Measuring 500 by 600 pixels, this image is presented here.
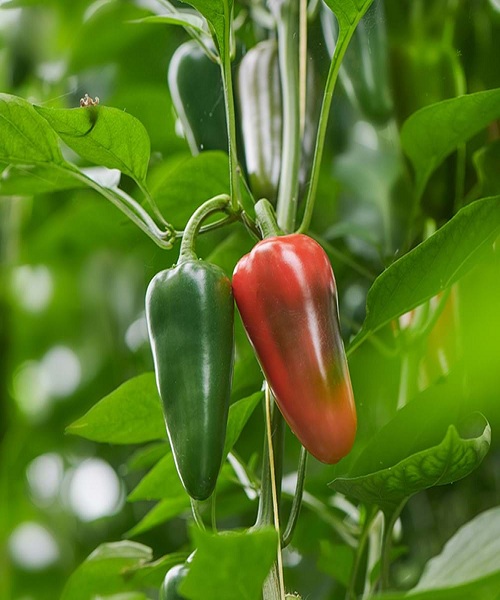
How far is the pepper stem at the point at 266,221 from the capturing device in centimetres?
52

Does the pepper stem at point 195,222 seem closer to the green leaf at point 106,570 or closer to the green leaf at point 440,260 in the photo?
the green leaf at point 440,260

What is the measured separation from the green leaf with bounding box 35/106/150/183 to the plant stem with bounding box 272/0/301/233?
0.11 m

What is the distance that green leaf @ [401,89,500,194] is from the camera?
0.62m

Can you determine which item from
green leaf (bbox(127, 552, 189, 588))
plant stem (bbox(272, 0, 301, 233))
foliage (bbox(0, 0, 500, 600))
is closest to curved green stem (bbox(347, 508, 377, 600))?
foliage (bbox(0, 0, 500, 600))

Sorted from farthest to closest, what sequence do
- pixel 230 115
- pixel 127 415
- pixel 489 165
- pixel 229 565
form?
pixel 489 165 → pixel 127 415 → pixel 230 115 → pixel 229 565

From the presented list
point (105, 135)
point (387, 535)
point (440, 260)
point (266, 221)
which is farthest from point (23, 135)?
point (387, 535)

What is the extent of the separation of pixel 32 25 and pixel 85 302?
422 mm

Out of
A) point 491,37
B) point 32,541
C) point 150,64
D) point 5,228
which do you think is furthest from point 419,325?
point 32,541

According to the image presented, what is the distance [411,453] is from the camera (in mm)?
564

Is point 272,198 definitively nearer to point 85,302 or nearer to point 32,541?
point 85,302

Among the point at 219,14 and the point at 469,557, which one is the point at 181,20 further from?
the point at 469,557

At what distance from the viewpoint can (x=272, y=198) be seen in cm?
68

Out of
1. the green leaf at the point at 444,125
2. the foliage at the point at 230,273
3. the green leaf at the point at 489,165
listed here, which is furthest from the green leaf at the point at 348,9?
the green leaf at the point at 489,165

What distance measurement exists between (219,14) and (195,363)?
0.70 feet
